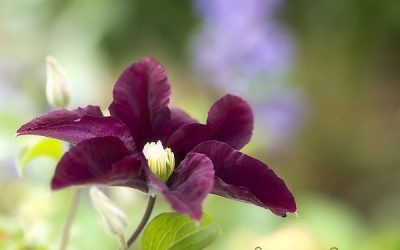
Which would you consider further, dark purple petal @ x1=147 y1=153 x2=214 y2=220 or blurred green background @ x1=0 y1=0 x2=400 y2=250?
blurred green background @ x1=0 y1=0 x2=400 y2=250

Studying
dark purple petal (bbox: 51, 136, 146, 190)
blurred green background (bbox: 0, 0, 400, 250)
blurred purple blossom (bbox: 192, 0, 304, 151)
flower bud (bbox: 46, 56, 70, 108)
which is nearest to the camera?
dark purple petal (bbox: 51, 136, 146, 190)

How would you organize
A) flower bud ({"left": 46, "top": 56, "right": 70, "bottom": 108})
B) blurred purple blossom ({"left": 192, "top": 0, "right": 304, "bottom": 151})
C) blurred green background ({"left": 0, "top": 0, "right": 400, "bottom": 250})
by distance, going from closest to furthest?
flower bud ({"left": 46, "top": 56, "right": 70, "bottom": 108})
blurred green background ({"left": 0, "top": 0, "right": 400, "bottom": 250})
blurred purple blossom ({"left": 192, "top": 0, "right": 304, "bottom": 151})

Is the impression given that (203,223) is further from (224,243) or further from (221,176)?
(224,243)

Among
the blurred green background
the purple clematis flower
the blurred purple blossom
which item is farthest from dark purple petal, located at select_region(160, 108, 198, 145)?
the blurred purple blossom

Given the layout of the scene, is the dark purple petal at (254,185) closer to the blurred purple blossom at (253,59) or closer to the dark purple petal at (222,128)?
the dark purple petal at (222,128)

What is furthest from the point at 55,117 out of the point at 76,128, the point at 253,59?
the point at 253,59

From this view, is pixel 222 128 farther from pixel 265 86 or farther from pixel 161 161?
pixel 265 86

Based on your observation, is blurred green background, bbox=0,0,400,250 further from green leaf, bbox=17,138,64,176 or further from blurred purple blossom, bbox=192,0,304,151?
green leaf, bbox=17,138,64,176
